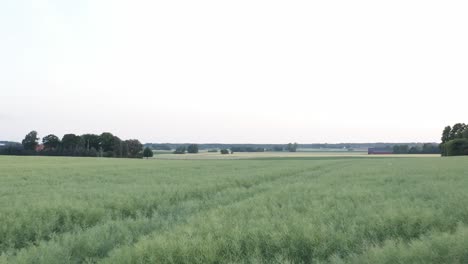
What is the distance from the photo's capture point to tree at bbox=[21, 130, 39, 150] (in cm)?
13012

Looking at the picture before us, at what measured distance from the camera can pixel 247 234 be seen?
23.6 feet

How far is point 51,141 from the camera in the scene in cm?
12938

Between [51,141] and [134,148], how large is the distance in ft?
81.3

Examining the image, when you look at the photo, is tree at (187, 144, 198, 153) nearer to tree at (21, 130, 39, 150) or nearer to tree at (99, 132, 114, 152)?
tree at (99, 132, 114, 152)

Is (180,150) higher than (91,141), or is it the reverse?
(91,141)

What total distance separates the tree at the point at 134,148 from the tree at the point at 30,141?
27803mm

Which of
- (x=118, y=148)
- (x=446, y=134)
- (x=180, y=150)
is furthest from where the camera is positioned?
(x=180, y=150)

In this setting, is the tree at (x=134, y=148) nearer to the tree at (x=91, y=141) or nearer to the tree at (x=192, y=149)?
the tree at (x=91, y=141)

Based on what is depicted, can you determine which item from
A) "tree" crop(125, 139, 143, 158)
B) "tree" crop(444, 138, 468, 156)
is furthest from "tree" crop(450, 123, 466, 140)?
"tree" crop(125, 139, 143, 158)

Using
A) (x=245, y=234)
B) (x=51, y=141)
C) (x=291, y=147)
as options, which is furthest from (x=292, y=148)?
(x=245, y=234)

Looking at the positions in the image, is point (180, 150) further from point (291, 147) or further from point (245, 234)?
point (245, 234)

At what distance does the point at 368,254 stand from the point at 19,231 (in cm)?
679

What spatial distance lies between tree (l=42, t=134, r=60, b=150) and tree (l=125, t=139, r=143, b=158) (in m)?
20.5

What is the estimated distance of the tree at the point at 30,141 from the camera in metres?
130
